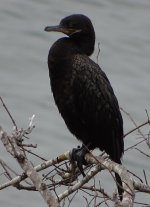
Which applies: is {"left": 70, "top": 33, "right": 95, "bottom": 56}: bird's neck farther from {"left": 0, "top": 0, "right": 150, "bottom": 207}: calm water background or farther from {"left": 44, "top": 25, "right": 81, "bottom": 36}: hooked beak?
{"left": 0, "top": 0, "right": 150, "bottom": 207}: calm water background

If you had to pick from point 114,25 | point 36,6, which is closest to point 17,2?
point 36,6

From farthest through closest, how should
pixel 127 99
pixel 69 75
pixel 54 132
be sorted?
pixel 127 99, pixel 54 132, pixel 69 75

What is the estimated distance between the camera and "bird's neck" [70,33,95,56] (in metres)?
5.81

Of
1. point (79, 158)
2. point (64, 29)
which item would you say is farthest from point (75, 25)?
point (79, 158)

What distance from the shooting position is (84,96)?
555 cm

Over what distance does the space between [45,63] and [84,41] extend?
4.61 metres

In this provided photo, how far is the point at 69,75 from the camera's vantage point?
5.58 meters

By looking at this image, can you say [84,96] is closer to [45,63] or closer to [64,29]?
[64,29]

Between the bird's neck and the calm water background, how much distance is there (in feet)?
9.37

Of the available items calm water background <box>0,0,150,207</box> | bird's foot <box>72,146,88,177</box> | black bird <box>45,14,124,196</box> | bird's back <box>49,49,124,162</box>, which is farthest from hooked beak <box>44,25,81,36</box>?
calm water background <box>0,0,150,207</box>

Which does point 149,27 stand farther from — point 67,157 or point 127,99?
point 67,157

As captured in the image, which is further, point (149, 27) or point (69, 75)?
point (149, 27)

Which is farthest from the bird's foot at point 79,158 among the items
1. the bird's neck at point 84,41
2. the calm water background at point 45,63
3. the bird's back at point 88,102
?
the calm water background at point 45,63

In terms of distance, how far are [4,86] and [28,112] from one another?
0.63 m
